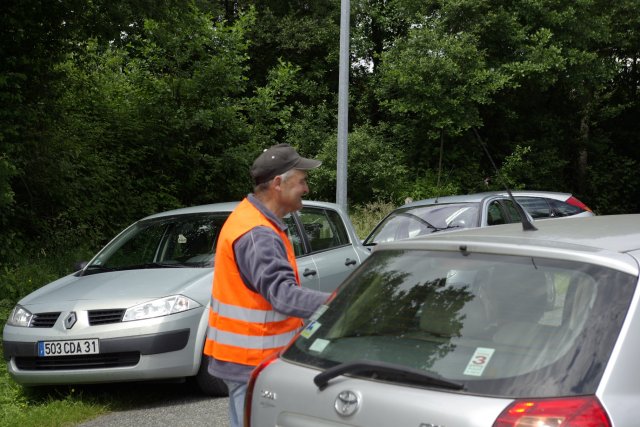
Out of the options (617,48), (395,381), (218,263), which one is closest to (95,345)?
(218,263)

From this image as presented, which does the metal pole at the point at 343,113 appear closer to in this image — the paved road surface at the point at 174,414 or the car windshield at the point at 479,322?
the paved road surface at the point at 174,414

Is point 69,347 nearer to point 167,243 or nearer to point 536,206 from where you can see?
point 167,243

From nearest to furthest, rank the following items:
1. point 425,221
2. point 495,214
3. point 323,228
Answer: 1. point 323,228
2. point 425,221
3. point 495,214

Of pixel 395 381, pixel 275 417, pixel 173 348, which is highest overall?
pixel 395 381

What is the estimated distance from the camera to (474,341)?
9.05 ft

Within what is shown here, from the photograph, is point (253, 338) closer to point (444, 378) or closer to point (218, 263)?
point (218, 263)

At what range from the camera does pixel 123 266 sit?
728 cm

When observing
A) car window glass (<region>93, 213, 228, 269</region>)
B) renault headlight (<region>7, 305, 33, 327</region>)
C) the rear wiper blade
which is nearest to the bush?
car window glass (<region>93, 213, 228, 269</region>)

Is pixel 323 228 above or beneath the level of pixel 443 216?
above

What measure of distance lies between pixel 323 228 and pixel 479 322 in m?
5.16

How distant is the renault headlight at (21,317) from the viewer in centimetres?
655

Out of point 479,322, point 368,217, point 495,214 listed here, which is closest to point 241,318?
point 479,322

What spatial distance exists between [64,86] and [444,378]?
12484 millimetres

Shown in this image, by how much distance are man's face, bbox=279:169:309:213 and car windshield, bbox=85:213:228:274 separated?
11.2 feet
